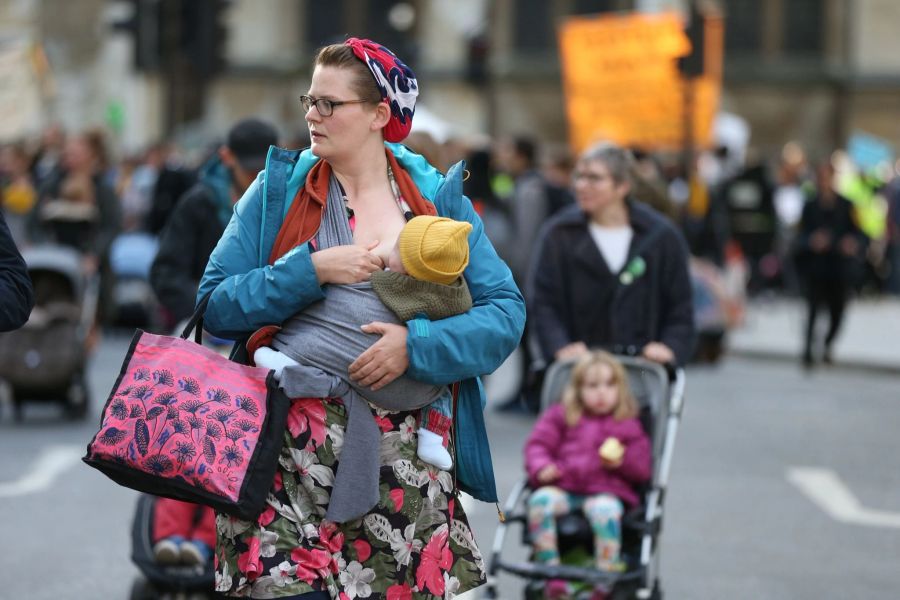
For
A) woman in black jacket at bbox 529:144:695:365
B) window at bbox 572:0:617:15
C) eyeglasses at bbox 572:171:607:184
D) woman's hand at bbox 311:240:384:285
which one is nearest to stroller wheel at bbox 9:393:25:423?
woman in black jacket at bbox 529:144:695:365

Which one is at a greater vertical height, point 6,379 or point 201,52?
point 201,52

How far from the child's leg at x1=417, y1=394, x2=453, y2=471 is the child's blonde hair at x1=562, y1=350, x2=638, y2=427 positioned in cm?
247

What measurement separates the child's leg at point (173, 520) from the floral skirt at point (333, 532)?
7.35ft

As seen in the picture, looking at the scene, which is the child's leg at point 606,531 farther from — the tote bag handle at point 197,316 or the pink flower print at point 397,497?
the tote bag handle at point 197,316

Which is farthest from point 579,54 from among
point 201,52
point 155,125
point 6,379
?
point 155,125

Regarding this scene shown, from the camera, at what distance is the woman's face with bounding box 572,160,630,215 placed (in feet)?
24.5

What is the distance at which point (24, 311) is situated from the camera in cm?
448

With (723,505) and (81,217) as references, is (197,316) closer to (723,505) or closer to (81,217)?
(723,505)

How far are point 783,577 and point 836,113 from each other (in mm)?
30637

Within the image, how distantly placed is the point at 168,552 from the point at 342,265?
2505 millimetres

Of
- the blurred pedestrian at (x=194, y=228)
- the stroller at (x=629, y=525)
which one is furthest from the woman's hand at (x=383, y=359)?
the blurred pedestrian at (x=194, y=228)

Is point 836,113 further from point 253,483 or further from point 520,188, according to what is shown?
point 253,483

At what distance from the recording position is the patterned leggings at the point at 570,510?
6609 mm

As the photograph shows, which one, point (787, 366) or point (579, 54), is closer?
point (787, 366)
